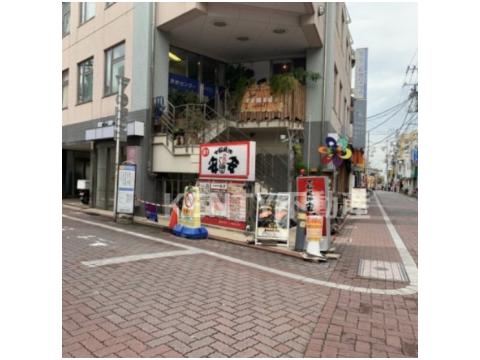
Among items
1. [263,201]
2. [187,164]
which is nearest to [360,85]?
[187,164]

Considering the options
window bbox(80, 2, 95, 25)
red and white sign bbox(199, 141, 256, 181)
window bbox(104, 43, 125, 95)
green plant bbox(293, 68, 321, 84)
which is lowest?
red and white sign bbox(199, 141, 256, 181)

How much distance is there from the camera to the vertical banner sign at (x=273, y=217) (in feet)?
29.7

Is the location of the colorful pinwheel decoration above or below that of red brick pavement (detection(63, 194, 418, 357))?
above

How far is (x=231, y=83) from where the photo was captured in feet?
54.2

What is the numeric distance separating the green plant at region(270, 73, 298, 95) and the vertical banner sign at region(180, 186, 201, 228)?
5.71 m

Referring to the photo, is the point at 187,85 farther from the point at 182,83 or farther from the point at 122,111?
the point at 122,111

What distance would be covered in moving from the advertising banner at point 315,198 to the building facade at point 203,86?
3.72 metres

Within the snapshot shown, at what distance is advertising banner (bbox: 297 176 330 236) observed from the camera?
27.2ft

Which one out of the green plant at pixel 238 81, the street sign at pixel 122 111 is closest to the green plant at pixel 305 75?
the green plant at pixel 238 81

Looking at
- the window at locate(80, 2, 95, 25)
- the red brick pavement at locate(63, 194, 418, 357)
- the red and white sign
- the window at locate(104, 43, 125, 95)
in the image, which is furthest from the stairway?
the window at locate(80, 2, 95, 25)

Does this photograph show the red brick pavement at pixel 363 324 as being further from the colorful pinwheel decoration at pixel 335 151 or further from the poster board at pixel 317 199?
the colorful pinwheel decoration at pixel 335 151

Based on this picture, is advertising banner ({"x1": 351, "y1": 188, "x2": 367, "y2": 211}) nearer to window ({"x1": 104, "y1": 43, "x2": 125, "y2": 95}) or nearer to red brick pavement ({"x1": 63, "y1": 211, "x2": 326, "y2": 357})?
window ({"x1": 104, "y1": 43, "x2": 125, "y2": 95})

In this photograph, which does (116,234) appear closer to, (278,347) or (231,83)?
(278,347)

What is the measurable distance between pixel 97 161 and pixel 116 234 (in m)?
7.58
